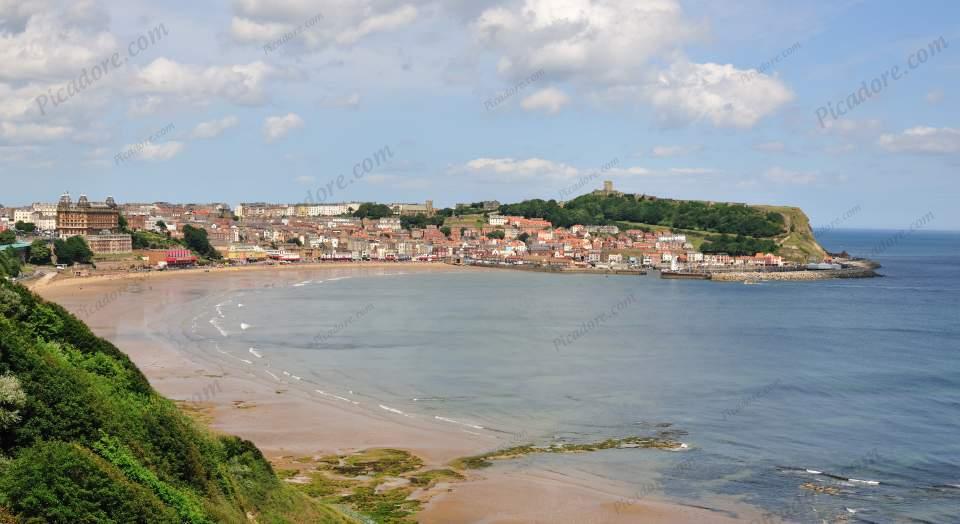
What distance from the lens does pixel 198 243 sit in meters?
115

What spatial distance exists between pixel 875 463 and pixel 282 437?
15.9 metres

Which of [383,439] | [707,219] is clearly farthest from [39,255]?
[707,219]

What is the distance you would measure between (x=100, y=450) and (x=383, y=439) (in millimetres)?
14013

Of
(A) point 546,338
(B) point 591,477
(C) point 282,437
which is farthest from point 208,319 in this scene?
(B) point 591,477

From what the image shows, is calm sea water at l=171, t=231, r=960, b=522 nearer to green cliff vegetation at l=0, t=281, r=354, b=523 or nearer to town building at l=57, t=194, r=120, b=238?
green cliff vegetation at l=0, t=281, r=354, b=523

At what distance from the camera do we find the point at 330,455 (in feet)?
75.1

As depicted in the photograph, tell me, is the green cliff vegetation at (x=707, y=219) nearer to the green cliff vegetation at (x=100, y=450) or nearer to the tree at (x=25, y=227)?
the tree at (x=25, y=227)

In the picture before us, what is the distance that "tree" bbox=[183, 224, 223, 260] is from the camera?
375ft

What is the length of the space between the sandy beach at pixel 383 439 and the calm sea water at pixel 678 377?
0.97 m

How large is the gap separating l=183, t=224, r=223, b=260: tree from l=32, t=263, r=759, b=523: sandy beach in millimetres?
69909

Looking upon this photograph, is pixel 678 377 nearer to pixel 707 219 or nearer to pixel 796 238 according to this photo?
pixel 796 238

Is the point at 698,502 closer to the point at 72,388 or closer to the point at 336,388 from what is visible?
the point at 72,388

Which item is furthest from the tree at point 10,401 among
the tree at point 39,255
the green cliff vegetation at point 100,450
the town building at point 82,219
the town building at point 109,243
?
the town building at point 82,219

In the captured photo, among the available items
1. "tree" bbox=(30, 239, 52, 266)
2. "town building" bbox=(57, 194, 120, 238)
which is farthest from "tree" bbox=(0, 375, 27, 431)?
"town building" bbox=(57, 194, 120, 238)
